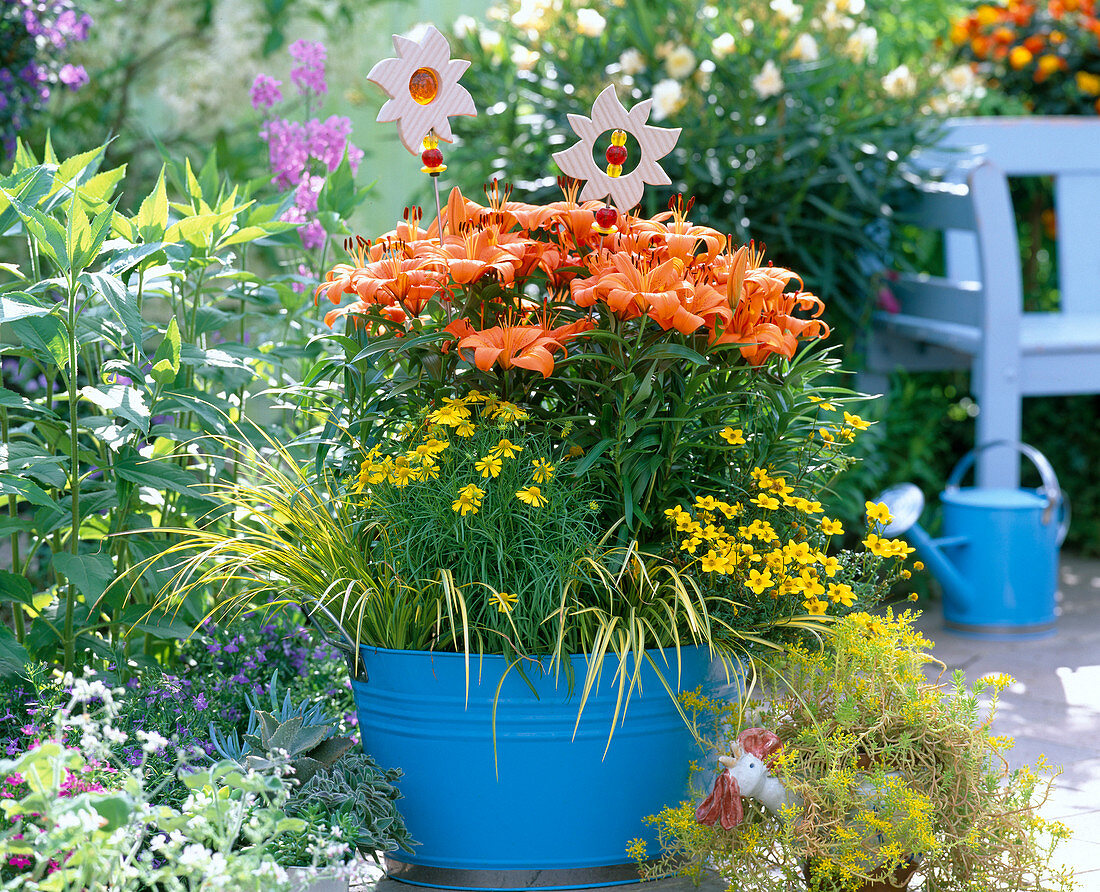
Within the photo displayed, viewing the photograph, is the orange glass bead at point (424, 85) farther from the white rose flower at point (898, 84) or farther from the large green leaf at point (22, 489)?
the white rose flower at point (898, 84)

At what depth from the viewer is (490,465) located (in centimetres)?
163

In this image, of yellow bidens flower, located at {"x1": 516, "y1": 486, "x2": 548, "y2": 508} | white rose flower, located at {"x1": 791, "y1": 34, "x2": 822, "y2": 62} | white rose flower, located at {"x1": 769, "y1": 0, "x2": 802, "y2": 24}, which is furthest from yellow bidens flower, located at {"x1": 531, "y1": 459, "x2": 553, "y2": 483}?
white rose flower, located at {"x1": 769, "y1": 0, "x2": 802, "y2": 24}

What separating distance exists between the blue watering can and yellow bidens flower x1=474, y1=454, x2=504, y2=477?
1671mm

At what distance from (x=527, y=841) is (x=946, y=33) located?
12.4 ft

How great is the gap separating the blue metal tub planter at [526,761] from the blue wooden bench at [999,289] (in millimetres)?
1810

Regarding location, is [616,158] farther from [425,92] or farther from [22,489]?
[22,489]

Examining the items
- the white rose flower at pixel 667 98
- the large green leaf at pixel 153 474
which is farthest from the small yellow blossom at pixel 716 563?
the white rose flower at pixel 667 98

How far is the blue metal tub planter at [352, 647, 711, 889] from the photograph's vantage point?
1646mm

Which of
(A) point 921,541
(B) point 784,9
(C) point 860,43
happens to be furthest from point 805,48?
(A) point 921,541

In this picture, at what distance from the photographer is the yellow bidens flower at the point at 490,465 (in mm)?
1600

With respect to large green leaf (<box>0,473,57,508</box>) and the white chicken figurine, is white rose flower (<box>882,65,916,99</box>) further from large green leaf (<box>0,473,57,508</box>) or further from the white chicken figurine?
large green leaf (<box>0,473,57,508</box>)

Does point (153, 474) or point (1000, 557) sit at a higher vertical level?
Result: point (153, 474)

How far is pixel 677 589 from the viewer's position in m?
1.63

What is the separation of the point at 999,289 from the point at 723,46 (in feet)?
3.32
